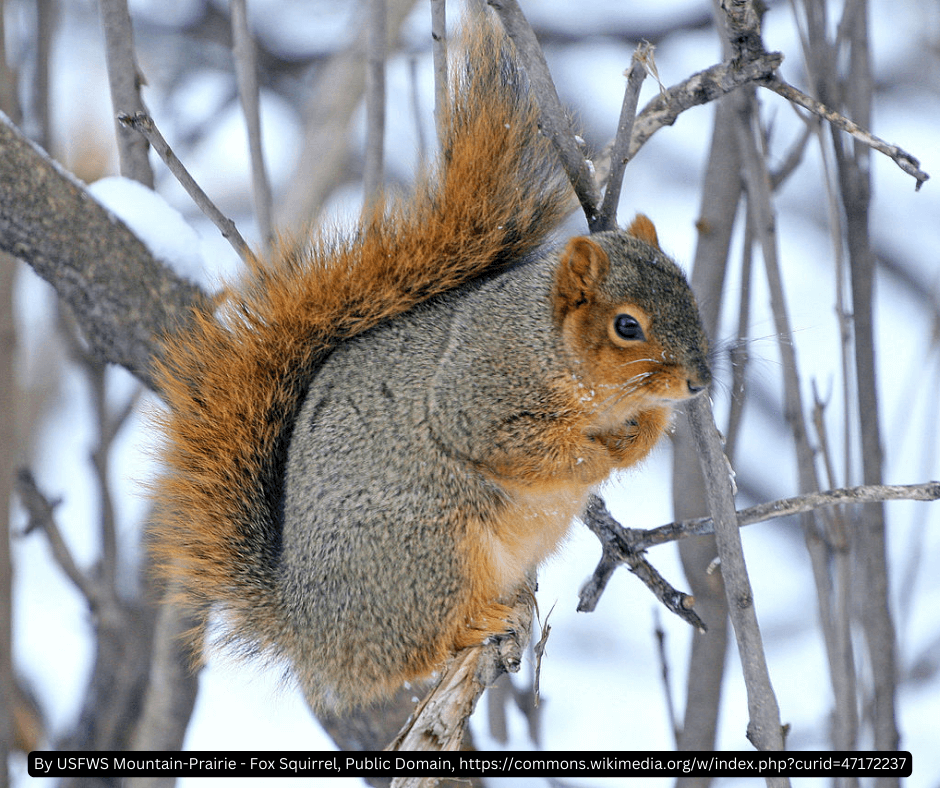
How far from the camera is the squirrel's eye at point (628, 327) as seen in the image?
131cm

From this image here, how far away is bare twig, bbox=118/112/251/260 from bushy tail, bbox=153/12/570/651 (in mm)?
62

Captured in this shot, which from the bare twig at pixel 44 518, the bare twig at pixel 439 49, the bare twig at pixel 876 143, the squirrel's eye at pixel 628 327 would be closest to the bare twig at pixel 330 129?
the bare twig at pixel 44 518

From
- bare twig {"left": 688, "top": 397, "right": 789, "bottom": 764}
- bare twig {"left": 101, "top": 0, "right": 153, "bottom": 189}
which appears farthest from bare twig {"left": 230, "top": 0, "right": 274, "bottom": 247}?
bare twig {"left": 688, "top": 397, "right": 789, "bottom": 764}

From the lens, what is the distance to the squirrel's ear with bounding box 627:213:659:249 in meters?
1.45

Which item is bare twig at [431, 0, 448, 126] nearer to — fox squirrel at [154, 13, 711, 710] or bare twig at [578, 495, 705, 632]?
fox squirrel at [154, 13, 711, 710]

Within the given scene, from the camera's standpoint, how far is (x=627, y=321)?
1323 millimetres

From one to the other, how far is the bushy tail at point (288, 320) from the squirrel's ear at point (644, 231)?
0.13 m

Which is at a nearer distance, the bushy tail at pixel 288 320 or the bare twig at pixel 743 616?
the bare twig at pixel 743 616

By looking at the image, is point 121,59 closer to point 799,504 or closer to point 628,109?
point 628,109

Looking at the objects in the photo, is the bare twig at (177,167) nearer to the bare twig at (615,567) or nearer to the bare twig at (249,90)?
the bare twig at (249,90)

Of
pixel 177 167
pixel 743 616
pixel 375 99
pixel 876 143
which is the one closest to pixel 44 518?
pixel 177 167

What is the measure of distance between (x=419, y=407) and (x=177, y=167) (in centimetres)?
48

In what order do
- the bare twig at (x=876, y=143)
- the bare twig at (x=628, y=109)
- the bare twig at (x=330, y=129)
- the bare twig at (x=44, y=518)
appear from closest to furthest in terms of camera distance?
the bare twig at (x=876, y=143)
the bare twig at (x=628, y=109)
the bare twig at (x=44, y=518)
the bare twig at (x=330, y=129)

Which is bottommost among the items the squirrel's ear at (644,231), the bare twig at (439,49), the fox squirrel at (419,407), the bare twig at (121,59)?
the fox squirrel at (419,407)
